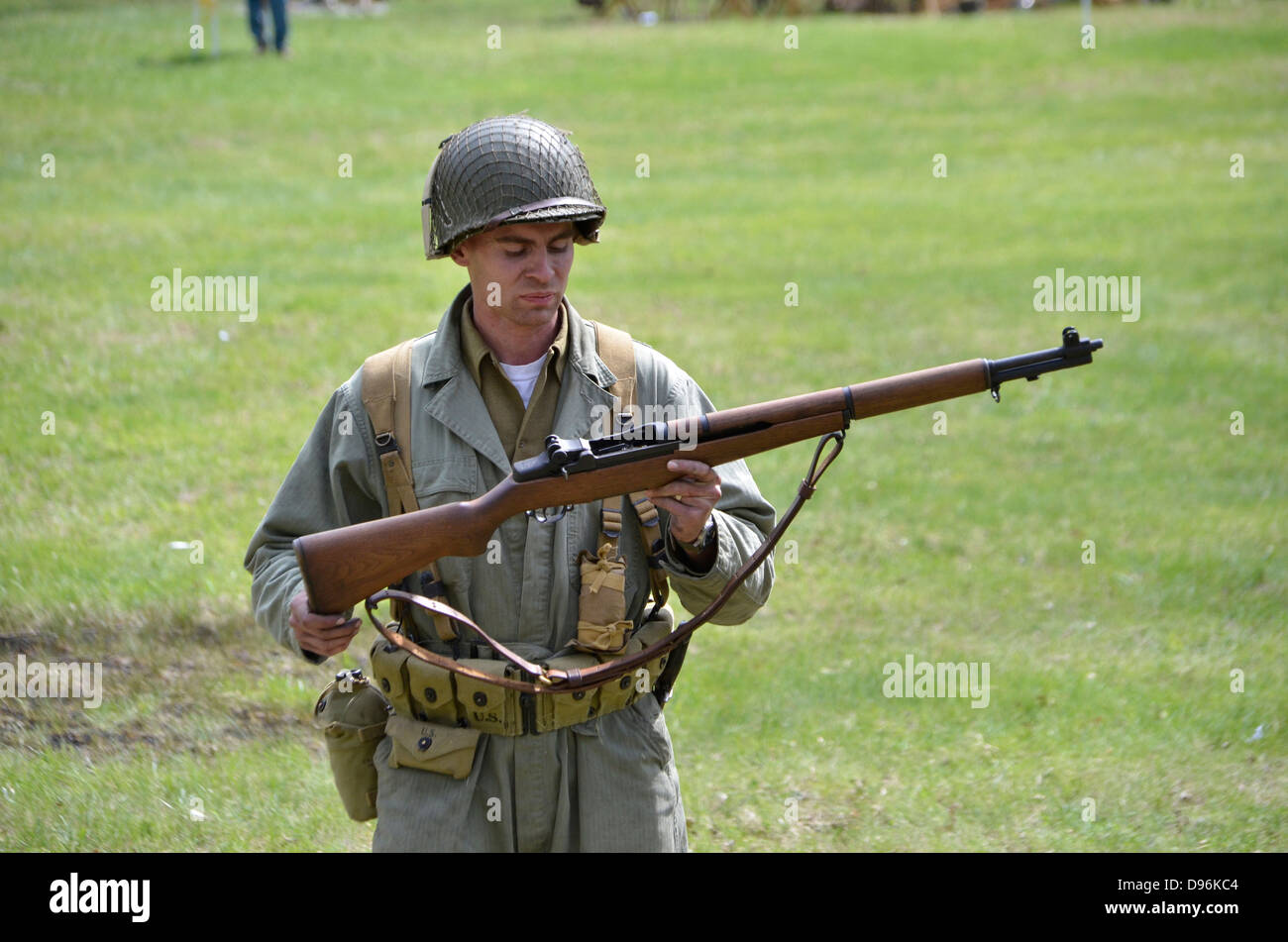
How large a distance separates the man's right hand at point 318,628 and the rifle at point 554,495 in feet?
0.15

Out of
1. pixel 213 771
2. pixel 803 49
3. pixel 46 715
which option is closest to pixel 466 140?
pixel 213 771

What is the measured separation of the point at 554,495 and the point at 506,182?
97 centimetres

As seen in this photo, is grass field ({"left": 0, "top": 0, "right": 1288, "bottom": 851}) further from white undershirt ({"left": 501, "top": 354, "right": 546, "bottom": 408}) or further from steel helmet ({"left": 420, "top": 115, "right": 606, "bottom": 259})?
steel helmet ({"left": 420, "top": 115, "right": 606, "bottom": 259})

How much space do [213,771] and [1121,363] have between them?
10.5m

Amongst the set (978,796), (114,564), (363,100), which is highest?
(363,100)

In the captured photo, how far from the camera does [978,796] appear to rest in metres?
7.78

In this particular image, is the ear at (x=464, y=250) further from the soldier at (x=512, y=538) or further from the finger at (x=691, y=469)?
the finger at (x=691, y=469)

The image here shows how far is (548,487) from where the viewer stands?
178 inches

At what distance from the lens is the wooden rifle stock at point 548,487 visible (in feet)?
14.5

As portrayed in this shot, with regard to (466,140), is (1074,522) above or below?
below

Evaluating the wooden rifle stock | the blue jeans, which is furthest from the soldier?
the blue jeans

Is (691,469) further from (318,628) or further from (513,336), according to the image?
(318,628)

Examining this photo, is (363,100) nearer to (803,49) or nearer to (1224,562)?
(803,49)

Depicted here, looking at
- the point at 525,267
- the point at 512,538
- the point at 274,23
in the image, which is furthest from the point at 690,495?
the point at 274,23
